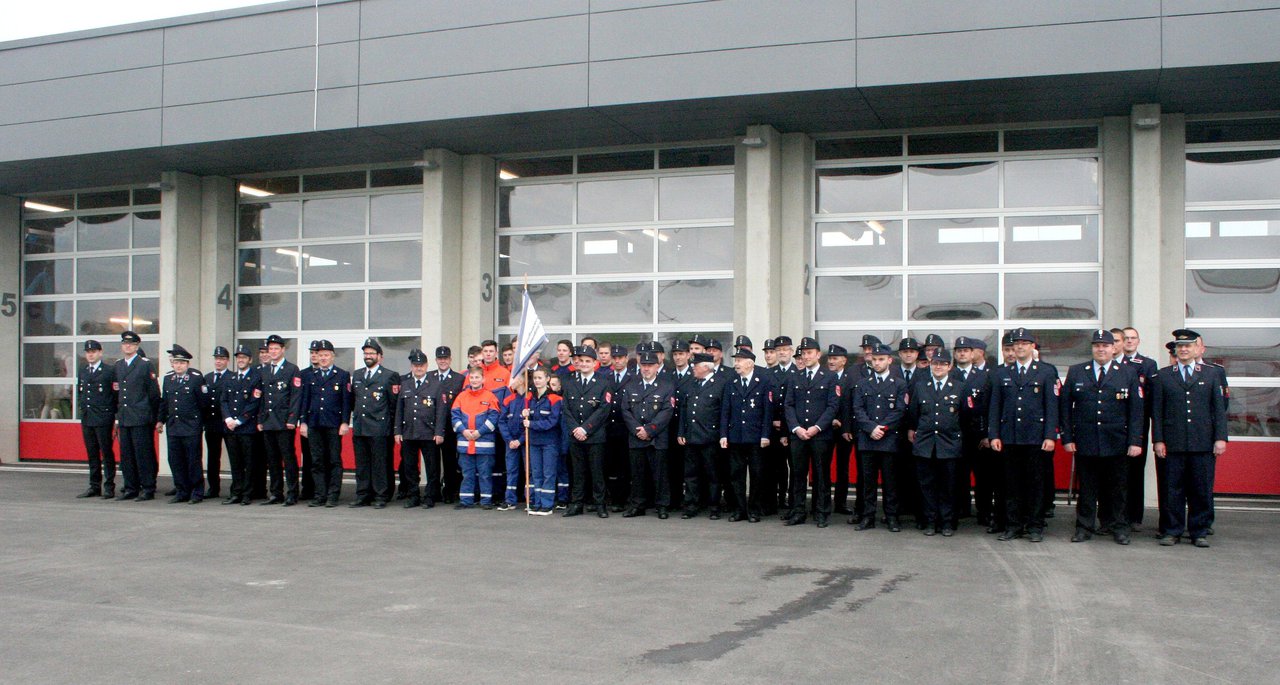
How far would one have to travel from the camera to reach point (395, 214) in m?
15.9

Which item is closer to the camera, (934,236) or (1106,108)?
(1106,108)

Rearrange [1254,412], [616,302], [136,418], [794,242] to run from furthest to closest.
Result: [616,302] → [794,242] → [136,418] → [1254,412]

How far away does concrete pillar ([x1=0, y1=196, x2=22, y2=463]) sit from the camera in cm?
1798

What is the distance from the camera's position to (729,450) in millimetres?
10844

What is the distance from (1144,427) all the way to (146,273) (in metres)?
15.1

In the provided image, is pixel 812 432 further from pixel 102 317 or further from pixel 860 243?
pixel 102 317

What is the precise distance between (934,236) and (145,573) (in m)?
9.76

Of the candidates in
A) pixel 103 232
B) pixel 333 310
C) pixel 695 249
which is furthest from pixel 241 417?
pixel 103 232

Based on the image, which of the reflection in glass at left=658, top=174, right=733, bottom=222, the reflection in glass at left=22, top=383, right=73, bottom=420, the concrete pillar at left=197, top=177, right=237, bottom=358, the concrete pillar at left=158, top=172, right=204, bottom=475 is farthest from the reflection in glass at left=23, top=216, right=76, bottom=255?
the reflection in glass at left=658, top=174, right=733, bottom=222

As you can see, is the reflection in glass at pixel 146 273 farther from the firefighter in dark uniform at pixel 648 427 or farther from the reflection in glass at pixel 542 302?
the firefighter in dark uniform at pixel 648 427

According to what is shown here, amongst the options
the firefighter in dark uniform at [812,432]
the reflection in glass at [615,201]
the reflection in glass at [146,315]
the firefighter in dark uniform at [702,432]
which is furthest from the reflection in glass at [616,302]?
the reflection in glass at [146,315]

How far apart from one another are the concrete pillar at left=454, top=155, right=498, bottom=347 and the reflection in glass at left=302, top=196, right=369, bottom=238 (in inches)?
77.8

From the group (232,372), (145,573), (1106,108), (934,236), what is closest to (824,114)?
(934,236)

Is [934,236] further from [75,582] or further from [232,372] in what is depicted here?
[75,582]
